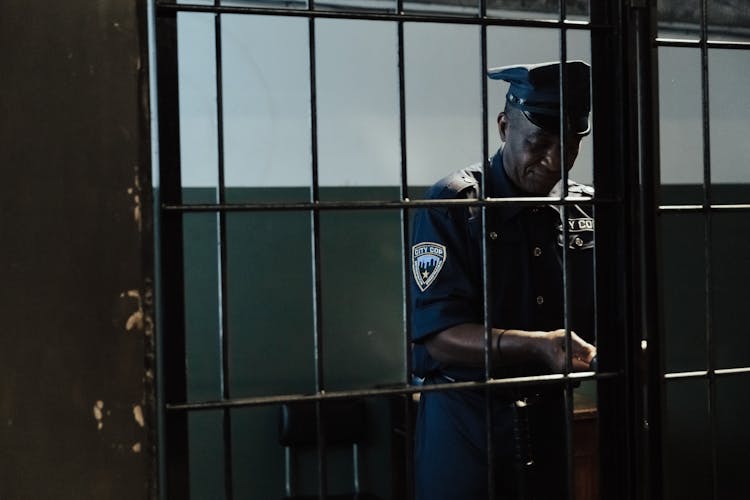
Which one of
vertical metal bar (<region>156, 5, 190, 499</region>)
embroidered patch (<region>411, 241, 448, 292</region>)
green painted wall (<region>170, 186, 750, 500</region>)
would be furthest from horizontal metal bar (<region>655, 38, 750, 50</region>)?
green painted wall (<region>170, 186, 750, 500</region>)

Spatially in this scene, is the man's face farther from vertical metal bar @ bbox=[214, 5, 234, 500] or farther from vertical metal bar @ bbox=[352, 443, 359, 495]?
vertical metal bar @ bbox=[352, 443, 359, 495]

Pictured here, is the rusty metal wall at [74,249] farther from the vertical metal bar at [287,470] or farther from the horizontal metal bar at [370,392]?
the vertical metal bar at [287,470]

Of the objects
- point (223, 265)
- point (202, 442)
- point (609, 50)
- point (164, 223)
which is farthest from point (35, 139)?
point (202, 442)

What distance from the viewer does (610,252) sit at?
1.53 meters

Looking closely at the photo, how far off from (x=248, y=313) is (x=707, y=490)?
2.25 m

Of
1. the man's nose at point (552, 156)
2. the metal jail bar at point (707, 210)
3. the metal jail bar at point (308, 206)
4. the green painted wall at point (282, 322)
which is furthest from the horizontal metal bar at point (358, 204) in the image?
the green painted wall at point (282, 322)

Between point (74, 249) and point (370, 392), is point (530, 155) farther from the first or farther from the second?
point (74, 249)

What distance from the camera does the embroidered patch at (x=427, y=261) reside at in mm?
1986

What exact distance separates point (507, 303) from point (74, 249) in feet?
3.88

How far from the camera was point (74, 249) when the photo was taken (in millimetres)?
1209

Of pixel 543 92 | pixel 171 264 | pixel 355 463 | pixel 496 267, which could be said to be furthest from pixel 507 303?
pixel 355 463

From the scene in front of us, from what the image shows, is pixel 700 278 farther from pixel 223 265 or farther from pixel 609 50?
pixel 223 265

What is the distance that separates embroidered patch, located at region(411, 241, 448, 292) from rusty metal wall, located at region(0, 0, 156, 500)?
87 cm

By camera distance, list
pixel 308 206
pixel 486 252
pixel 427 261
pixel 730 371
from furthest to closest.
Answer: pixel 427 261, pixel 730 371, pixel 486 252, pixel 308 206
